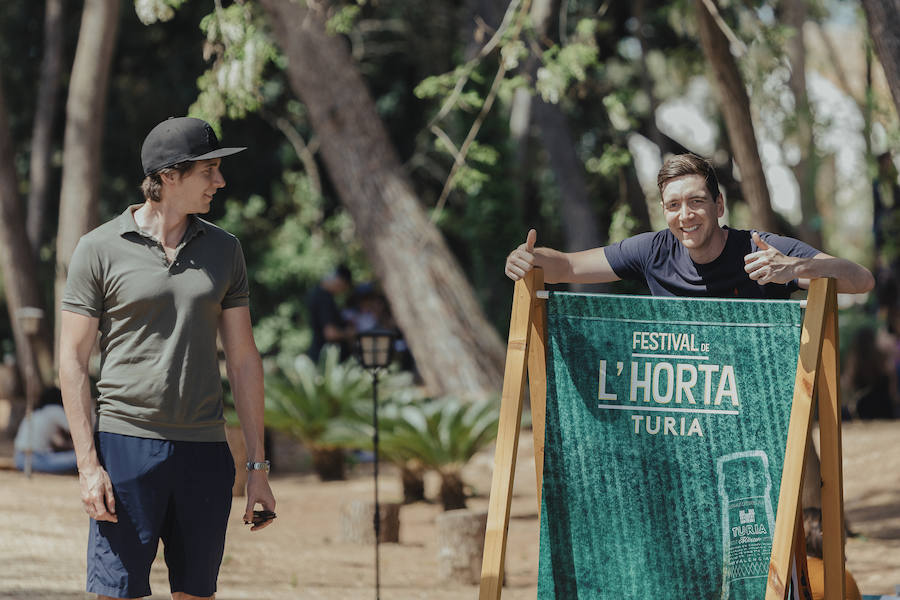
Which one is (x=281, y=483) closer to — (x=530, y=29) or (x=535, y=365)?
(x=530, y=29)

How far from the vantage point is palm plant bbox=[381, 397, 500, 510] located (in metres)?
8.62

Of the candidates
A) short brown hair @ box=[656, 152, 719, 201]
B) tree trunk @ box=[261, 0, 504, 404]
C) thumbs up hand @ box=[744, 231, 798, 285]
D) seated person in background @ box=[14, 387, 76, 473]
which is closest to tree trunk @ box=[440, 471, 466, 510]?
tree trunk @ box=[261, 0, 504, 404]

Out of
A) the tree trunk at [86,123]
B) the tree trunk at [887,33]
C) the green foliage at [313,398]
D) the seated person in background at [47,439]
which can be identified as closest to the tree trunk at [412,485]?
the green foliage at [313,398]

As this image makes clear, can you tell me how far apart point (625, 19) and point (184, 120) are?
15.5m

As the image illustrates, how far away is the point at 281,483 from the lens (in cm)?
1056

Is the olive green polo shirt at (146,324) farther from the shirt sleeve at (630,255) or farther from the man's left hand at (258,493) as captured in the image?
the shirt sleeve at (630,255)

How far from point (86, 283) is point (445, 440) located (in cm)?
574

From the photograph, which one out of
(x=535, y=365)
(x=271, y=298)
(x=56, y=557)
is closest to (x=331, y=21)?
(x=56, y=557)

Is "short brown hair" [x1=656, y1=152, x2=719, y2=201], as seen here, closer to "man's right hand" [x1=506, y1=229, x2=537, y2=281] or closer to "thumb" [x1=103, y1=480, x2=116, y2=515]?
"man's right hand" [x1=506, y1=229, x2=537, y2=281]

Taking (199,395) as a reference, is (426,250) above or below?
above

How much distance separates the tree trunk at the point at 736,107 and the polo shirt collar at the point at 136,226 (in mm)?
4669

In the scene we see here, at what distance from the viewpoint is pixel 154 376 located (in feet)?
10.3

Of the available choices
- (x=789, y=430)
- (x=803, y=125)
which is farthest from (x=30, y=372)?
(x=789, y=430)

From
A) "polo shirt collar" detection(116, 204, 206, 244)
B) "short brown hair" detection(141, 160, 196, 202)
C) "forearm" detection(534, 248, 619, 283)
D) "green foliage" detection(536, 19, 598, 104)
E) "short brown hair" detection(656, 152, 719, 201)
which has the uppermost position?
"green foliage" detection(536, 19, 598, 104)
